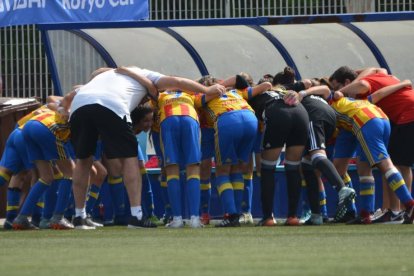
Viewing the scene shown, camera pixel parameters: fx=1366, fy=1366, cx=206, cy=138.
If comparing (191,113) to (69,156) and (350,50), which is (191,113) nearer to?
(69,156)

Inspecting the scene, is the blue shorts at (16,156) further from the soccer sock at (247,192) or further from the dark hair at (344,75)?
the dark hair at (344,75)

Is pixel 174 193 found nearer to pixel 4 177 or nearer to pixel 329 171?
pixel 329 171

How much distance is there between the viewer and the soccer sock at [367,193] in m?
14.7

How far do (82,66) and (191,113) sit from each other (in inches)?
217

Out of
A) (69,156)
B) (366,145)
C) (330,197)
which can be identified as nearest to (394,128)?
(366,145)

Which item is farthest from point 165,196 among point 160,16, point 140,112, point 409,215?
point 160,16

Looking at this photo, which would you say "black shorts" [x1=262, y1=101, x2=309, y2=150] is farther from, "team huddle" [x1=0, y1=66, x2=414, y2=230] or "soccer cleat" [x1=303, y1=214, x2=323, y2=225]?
"soccer cleat" [x1=303, y1=214, x2=323, y2=225]

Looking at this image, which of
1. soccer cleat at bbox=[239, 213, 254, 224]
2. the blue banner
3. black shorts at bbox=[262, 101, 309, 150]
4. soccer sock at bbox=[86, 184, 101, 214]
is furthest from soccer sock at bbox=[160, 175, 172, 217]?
the blue banner

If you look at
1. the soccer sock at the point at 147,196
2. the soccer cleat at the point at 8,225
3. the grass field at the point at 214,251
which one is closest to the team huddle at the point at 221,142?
the soccer cleat at the point at 8,225

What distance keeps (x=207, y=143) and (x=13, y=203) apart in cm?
226

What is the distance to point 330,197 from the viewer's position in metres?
16.3

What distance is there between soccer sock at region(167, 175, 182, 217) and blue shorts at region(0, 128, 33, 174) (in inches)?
69.2

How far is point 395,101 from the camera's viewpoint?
581 inches

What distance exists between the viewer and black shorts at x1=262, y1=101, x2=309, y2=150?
1415 cm
